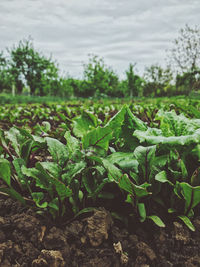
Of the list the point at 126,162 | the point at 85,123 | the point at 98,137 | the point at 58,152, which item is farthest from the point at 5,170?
the point at 85,123

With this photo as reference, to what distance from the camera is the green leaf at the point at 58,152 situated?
3.93 feet

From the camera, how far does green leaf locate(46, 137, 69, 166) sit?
1198 mm

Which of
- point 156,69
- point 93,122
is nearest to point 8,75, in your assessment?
point 156,69

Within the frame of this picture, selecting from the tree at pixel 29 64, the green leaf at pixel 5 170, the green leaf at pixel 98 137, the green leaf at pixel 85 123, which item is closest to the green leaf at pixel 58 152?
the green leaf at pixel 98 137

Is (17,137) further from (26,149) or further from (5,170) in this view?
(5,170)

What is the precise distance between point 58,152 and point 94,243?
19.3 inches

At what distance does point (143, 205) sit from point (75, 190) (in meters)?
0.35

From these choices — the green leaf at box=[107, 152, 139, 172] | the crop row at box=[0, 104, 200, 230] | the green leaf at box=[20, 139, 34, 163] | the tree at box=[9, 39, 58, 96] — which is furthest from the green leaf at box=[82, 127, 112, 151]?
the tree at box=[9, 39, 58, 96]

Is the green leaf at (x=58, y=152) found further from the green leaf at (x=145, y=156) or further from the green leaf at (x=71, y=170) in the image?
the green leaf at (x=145, y=156)

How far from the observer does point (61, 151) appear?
1.23 metres

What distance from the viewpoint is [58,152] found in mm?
1224

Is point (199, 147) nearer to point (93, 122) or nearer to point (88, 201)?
point (88, 201)

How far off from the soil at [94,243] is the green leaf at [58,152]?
31 centimetres

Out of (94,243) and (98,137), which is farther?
(98,137)
